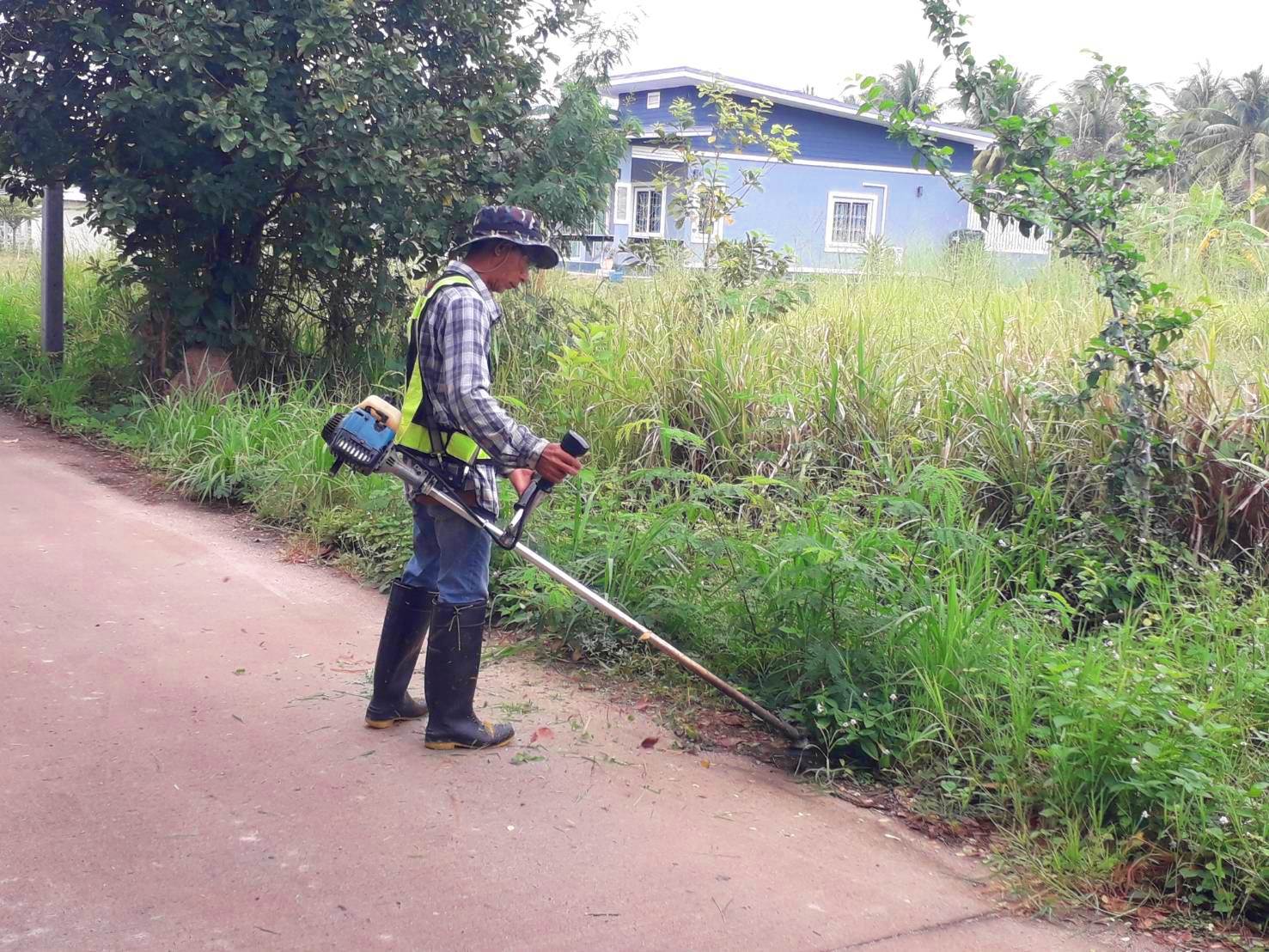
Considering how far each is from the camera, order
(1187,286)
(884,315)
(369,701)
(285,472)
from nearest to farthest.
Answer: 1. (369,701)
2. (285,472)
3. (884,315)
4. (1187,286)

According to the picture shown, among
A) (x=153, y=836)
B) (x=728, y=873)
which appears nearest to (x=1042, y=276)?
(x=728, y=873)

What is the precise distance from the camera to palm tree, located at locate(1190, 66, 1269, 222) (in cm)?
5144

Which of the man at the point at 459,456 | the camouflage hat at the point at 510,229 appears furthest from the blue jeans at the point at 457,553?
the camouflage hat at the point at 510,229

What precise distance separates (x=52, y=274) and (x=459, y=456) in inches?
346

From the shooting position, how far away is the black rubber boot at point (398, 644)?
455 centimetres

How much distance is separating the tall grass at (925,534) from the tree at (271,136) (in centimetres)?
110

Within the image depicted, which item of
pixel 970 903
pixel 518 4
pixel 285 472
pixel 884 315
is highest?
pixel 518 4

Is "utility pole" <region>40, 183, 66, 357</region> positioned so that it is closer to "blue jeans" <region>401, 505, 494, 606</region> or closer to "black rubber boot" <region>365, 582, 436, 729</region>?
"black rubber boot" <region>365, 582, 436, 729</region>

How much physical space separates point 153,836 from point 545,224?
7.40 metres

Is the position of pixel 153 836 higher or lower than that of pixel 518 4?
lower

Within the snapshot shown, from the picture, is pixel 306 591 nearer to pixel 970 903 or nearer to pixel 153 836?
pixel 153 836

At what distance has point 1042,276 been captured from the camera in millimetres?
9922

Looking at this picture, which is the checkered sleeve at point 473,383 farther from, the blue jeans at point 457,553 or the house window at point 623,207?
the house window at point 623,207

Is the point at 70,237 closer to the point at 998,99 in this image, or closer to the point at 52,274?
the point at 52,274
